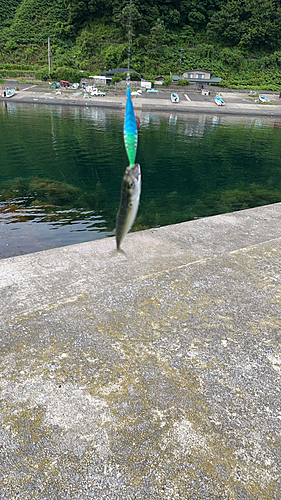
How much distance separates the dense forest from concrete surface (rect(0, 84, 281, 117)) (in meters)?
22.4

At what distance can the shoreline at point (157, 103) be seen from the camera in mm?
53656

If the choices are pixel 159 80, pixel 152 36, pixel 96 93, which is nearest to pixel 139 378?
pixel 96 93

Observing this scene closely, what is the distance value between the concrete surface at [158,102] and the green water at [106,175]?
14897 millimetres

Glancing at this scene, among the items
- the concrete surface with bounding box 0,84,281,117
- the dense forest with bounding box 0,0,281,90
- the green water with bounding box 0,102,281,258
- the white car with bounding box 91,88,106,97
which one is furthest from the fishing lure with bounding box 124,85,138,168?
the dense forest with bounding box 0,0,281,90

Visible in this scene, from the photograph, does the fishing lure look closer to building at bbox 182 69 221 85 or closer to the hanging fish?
the hanging fish

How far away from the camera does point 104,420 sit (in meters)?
3.77

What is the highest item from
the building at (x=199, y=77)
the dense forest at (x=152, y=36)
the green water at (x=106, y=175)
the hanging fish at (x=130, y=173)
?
the dense forest at (x=152, y=36)

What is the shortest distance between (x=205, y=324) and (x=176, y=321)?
47 centimetres

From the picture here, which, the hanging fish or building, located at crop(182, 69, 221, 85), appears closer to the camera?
the hanging fish

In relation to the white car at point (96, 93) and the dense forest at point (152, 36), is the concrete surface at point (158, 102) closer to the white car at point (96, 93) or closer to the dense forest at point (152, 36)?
the white car at point (96, 93)

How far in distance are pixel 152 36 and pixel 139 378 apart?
10467 cm

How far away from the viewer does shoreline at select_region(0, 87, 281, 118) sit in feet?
176

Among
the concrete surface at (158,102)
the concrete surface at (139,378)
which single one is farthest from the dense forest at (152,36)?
the concrete surface at (139,378)

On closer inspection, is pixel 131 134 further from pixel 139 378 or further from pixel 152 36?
pixel 152 36
